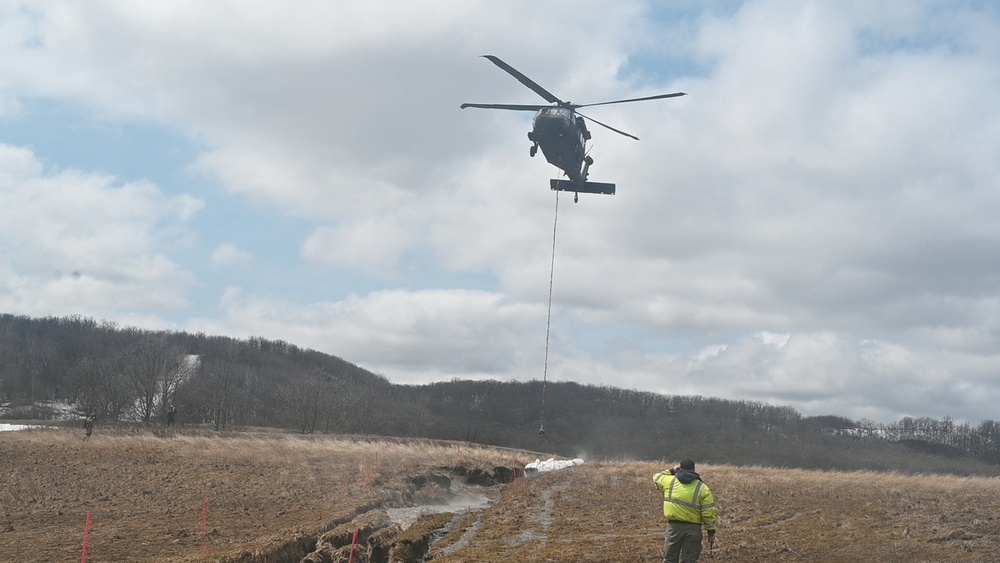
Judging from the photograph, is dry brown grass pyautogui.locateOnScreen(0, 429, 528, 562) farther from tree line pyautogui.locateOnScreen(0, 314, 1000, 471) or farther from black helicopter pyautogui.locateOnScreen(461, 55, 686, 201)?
tree line pyautogui.locateOnScreen(0, 314, 1000, 471)

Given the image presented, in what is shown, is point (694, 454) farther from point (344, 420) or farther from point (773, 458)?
point (344, 420)

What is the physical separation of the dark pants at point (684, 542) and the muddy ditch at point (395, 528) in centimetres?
722

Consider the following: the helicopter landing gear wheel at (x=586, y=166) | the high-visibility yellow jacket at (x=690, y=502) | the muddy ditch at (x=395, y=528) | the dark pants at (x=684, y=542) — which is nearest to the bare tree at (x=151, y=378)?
the muddy ditch at (x=395, y=528)

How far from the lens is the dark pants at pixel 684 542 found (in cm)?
1220

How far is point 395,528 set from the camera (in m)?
20.7

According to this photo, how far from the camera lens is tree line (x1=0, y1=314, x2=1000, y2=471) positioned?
94062 mm

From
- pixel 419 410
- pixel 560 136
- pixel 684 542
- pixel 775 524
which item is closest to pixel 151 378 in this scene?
pixel 419 410

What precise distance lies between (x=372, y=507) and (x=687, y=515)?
16870mm

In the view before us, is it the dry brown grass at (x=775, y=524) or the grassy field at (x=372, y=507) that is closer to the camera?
the dry brown grass at (x=775, y=524)

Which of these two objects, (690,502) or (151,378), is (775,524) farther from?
(151,378)

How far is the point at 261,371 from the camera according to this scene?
170m

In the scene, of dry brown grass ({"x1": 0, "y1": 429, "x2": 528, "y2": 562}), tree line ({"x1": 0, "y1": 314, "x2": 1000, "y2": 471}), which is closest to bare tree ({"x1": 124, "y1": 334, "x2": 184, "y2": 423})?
tree line ({"x1": 0, "y1": 314, "x2": 1000, "y2": 471})

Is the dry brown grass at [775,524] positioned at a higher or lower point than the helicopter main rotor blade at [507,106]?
lower

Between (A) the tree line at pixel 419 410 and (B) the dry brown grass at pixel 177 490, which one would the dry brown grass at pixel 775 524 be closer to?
(B) the dry brown grass at pixel 177 490
